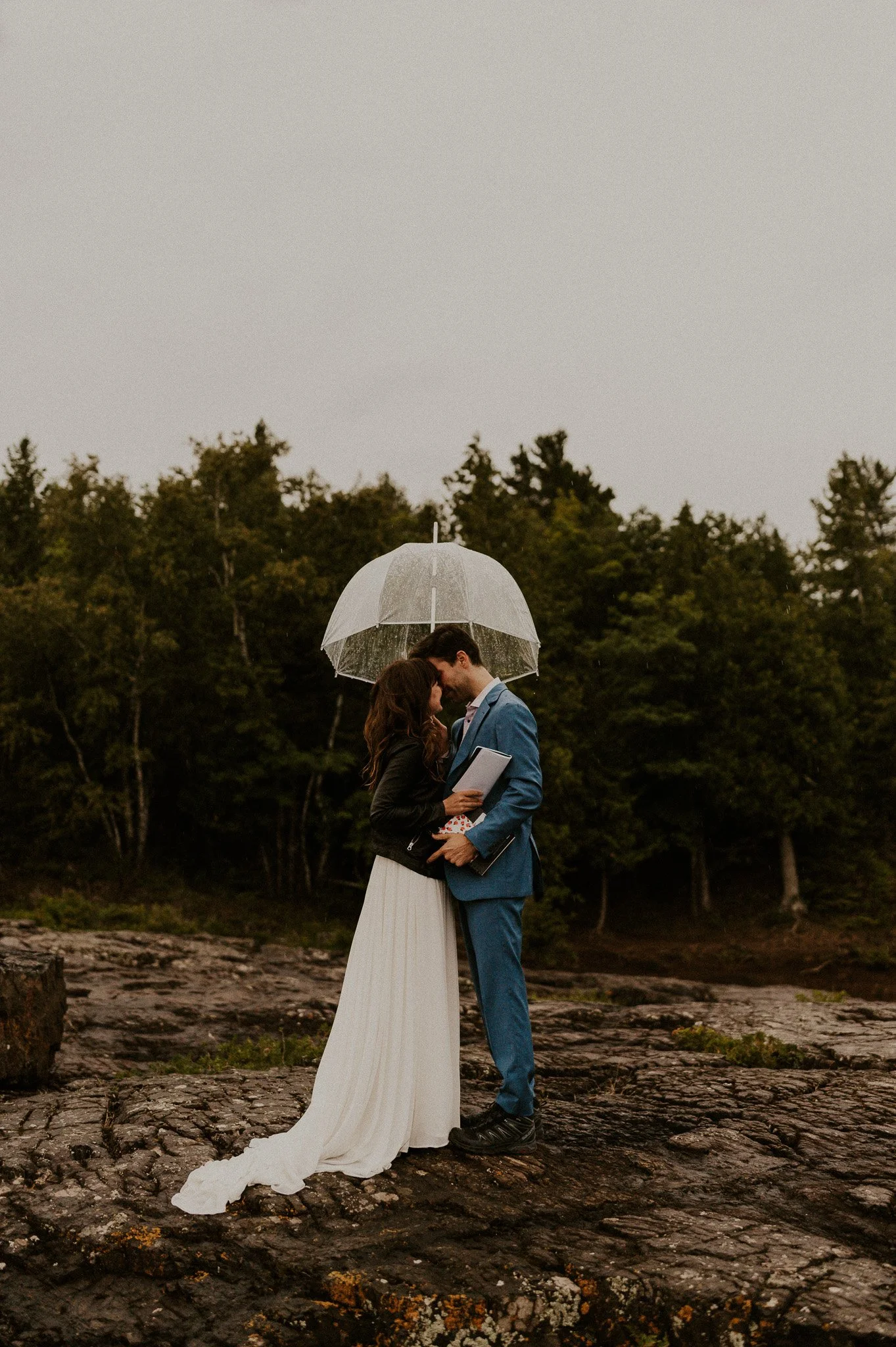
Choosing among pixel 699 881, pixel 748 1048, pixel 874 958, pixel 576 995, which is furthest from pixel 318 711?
pixel 748 1048

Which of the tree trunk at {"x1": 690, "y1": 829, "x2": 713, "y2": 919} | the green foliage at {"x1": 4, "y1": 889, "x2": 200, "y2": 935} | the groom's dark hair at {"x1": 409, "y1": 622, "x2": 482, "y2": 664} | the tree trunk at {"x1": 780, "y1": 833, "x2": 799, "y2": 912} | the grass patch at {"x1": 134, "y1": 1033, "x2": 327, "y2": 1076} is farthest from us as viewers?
the tree trunk at {"x1": 690, "y1": 829, "x2": 713, "y2": 919}

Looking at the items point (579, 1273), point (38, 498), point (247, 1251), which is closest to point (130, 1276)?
point (247, 1251)

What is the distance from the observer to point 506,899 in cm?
529

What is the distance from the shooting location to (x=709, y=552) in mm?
42625

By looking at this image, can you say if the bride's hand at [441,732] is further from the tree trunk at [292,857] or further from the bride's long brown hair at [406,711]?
the tree trunk at [292,857]

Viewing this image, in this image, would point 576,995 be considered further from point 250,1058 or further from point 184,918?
point 184,918

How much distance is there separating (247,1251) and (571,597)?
34652mm

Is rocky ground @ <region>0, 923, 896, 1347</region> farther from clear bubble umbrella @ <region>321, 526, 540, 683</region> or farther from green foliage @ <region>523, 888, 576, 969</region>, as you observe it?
green foliage @ <region>523, 888, 576, 969</region>

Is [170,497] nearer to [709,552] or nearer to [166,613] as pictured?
[166,613]

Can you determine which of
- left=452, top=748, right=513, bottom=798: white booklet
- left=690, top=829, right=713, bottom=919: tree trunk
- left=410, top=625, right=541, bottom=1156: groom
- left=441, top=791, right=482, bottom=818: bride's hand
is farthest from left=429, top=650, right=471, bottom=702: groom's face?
left=690, top=829, right=713, bottom=919: tree trunk

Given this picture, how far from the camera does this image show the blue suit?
5.20 meters

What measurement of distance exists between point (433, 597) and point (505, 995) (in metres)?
2.18

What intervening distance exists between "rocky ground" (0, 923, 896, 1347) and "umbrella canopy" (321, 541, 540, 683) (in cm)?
270

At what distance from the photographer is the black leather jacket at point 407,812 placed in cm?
523
